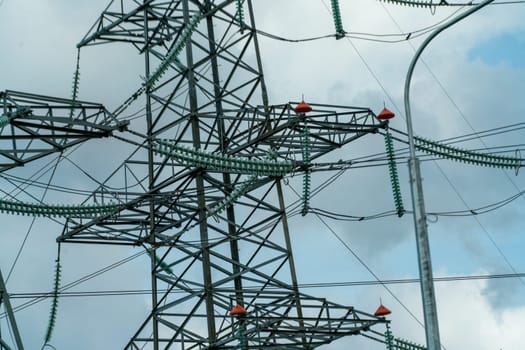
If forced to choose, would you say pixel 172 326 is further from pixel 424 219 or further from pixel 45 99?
pixel 424 219

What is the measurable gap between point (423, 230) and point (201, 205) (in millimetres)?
13791

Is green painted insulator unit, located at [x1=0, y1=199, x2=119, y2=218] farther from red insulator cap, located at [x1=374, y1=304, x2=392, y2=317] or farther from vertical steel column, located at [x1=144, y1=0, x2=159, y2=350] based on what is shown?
red insulator cap, located at [x1=374, y1=304, x2=392, y2=317]

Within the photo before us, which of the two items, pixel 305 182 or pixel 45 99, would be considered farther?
pixel 305 182

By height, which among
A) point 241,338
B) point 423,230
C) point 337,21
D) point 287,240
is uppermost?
point 337,21

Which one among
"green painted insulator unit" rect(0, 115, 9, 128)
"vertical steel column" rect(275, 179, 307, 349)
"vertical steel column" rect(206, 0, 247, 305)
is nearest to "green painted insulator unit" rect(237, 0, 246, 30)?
"vertical steel column" rect(206, 0, 247, 305)

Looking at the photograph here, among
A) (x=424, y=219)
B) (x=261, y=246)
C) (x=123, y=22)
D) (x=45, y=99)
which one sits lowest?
(x=424, y=219)

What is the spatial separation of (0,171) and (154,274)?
6.02 m

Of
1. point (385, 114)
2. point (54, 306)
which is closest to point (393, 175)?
point (385, 114)

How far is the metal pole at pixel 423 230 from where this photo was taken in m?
16.2

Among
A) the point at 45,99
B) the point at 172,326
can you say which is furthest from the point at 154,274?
the point at 45,99

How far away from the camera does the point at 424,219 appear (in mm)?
16906

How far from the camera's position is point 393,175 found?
28.4m

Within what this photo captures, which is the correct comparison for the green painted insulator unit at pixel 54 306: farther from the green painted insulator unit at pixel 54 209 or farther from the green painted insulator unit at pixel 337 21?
the green painted insulator unit at pixel 337 21

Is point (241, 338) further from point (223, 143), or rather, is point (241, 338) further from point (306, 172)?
point (223, 143)
